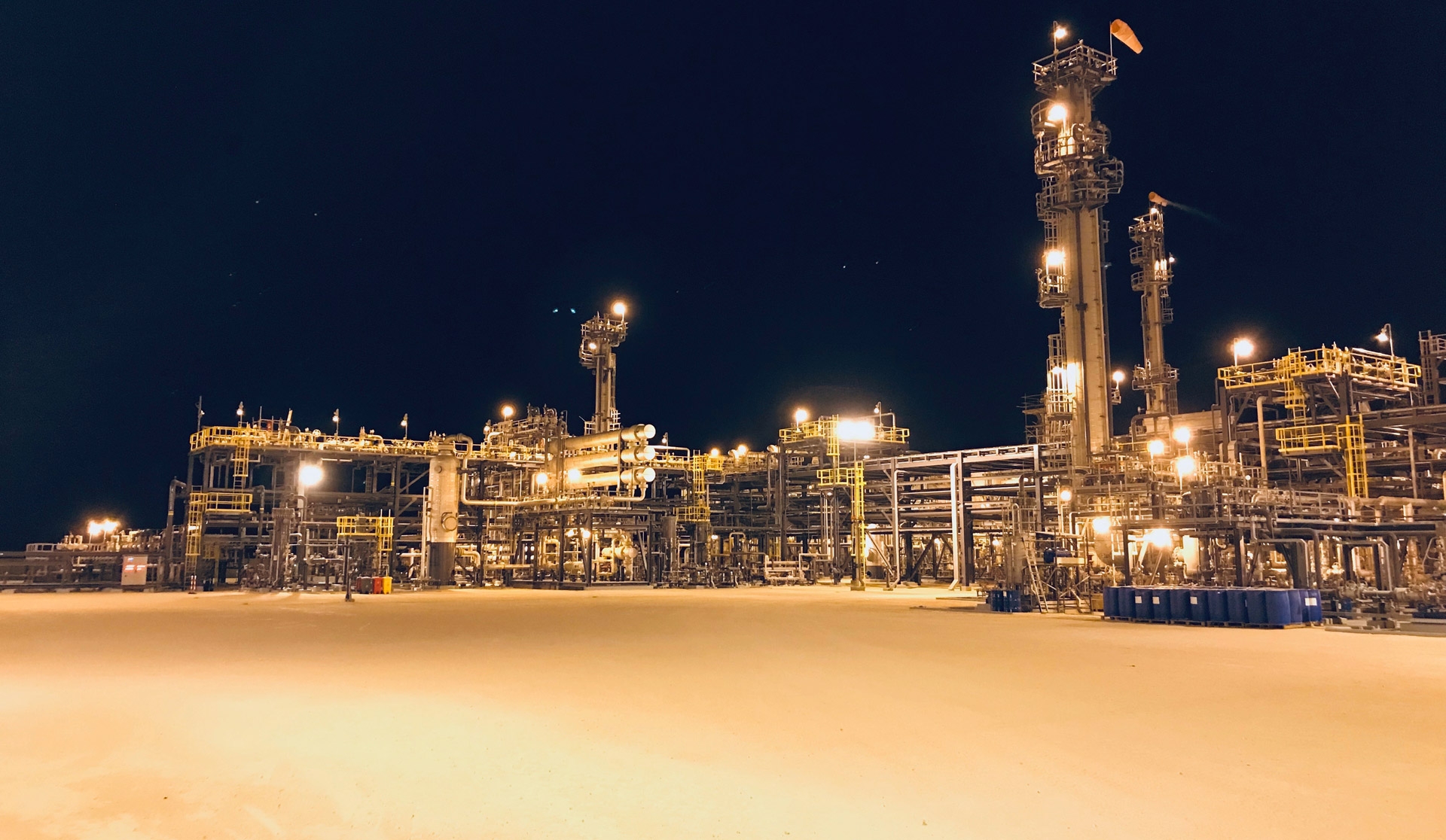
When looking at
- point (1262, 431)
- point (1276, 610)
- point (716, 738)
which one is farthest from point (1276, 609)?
point (716, 738)

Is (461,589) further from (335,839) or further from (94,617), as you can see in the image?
A: (335,839)

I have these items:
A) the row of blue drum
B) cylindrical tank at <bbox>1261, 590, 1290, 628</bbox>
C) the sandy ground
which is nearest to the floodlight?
the row of blue drum

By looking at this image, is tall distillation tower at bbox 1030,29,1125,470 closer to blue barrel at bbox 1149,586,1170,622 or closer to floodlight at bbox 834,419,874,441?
floodlight at bbox 834,419,874,441

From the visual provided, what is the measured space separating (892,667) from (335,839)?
12.7 meters

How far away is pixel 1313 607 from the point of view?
30062 mm

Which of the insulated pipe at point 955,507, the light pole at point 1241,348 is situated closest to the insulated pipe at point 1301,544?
the light pole at point 1241,348

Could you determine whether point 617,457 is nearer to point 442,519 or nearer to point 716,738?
point 442,519

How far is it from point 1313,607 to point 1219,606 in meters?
3.08

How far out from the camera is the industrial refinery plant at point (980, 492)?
39281 millimetres

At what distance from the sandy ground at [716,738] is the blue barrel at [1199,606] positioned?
18.9 feet

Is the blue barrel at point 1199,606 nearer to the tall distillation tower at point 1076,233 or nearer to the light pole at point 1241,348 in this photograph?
the tall distillation tower at point 1076,233

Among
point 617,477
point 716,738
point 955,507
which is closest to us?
point 716,738

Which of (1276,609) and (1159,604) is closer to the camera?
(1276,609)

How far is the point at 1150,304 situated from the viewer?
72500 mm
